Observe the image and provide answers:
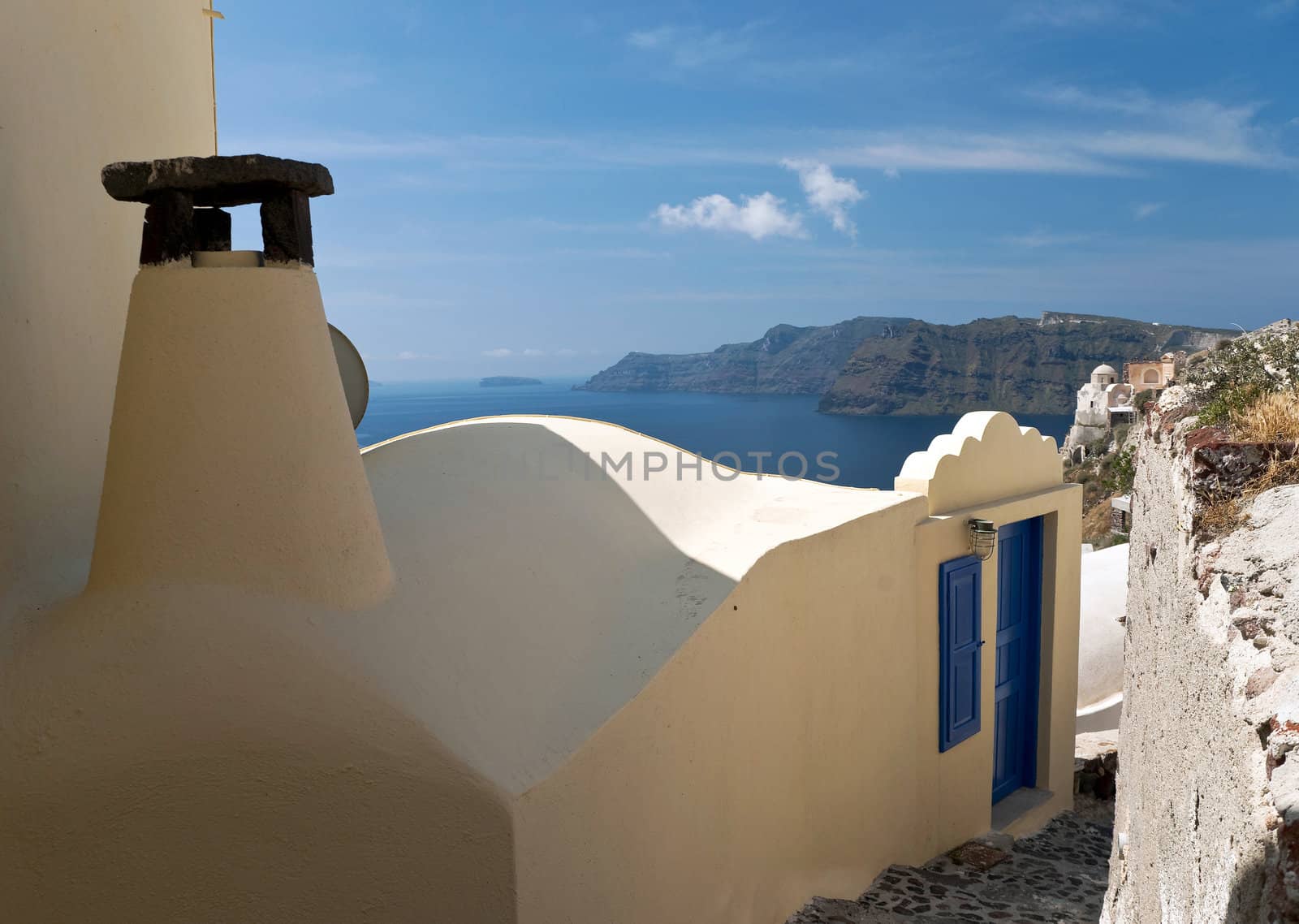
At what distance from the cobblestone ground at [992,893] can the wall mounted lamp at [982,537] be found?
2.22 m

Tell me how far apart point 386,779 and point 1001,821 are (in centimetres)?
599

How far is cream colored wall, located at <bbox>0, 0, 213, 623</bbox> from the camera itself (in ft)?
12.9

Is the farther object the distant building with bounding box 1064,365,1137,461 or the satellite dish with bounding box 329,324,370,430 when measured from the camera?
the distant building with bounding box 1064,365,1137,461

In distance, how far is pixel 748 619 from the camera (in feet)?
16.4

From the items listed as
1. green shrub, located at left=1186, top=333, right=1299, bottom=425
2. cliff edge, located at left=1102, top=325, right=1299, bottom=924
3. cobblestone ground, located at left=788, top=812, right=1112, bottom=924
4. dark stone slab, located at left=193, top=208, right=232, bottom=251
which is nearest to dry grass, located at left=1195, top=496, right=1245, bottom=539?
cliff edge, located at left=1102, top=325, right=1299, bottom=924

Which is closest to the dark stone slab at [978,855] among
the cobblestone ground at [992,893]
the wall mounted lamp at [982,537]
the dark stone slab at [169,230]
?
the cobblestone ground at [992,893]

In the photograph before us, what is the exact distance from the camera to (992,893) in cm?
644

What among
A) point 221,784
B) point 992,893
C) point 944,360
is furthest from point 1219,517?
point 944,360

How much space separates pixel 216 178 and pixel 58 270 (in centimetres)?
146

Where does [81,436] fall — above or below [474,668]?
above

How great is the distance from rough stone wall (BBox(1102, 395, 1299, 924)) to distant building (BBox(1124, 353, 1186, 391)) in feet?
87.4

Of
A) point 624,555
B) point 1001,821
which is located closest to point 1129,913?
point 624,555

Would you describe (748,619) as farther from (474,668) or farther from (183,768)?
(183,768)

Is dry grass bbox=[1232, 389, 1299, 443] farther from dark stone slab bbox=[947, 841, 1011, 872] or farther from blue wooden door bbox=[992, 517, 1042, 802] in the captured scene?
dark stone slab bbox=[947, 841, 1011, 872]
